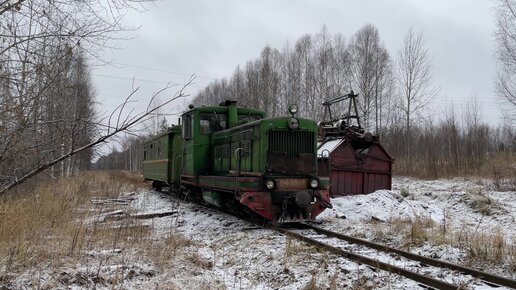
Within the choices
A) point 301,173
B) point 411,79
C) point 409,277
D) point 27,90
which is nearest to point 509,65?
point 411,79

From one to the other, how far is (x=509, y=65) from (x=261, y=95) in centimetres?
2009

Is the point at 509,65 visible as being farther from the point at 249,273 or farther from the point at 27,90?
the point at 27,90

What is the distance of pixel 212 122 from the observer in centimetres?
1214

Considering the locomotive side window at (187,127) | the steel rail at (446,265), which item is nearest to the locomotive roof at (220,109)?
the locomotive side window at (187,127)

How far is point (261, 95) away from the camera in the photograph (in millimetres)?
36062

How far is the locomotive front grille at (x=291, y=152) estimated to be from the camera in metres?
8.93

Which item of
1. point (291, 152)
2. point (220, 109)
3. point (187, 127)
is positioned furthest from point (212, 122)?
point (291, 152)

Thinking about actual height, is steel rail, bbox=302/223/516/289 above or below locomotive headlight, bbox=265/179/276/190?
below

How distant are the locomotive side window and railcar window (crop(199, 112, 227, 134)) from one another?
1.28ft

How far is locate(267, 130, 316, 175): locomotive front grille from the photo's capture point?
8.93 m

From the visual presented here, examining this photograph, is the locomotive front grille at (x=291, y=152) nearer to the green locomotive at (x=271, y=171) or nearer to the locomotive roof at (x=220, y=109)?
the green locomotive at (x=271, y=171)

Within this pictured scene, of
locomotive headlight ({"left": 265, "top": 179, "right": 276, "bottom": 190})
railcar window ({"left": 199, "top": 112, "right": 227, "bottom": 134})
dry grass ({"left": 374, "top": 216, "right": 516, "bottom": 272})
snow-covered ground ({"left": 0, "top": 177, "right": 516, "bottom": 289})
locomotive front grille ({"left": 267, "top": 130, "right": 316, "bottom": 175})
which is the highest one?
railcar window ({"left": 199, "top": 112, "right": 227, "bottom": 134})

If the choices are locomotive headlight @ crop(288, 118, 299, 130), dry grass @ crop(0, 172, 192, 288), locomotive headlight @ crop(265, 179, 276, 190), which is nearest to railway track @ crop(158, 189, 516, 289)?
locomotive headlight @ crop(265, 179, 276, 190)

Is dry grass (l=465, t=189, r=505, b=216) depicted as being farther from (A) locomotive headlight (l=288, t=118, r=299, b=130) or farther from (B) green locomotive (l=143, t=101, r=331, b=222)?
(A) locomotive headlight (l=288, t=118, r=299, b=130)
